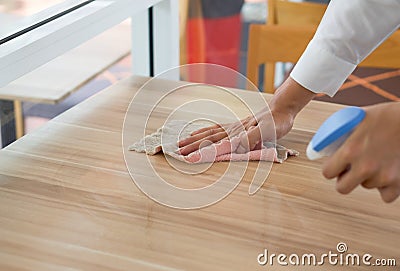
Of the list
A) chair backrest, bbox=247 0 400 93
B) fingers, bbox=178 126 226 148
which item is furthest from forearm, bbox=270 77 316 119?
chair backrest, bbox=247 0 400 93

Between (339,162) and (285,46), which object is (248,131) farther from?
(285,46)

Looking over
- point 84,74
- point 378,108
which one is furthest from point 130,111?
point 378,108

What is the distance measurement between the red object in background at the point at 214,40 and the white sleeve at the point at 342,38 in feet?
4.58

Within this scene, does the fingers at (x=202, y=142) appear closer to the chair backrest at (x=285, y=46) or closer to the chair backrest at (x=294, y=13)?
the chair backrest at (x=285, y=46)

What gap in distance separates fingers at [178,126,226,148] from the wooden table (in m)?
0.05

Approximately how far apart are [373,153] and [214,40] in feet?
6.38

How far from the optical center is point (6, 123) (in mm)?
1180

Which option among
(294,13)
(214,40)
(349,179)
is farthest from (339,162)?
(214,40)

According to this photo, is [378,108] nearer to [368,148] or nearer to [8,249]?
[368,148]

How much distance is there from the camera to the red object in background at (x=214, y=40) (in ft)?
8.05

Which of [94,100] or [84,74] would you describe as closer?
[94,100]

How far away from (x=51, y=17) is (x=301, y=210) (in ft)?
1.80

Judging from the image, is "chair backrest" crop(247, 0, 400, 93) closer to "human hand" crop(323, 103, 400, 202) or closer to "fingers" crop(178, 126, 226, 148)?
"fingers" crop(178, 126, 226, 148)

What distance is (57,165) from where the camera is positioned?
0.95 metres
